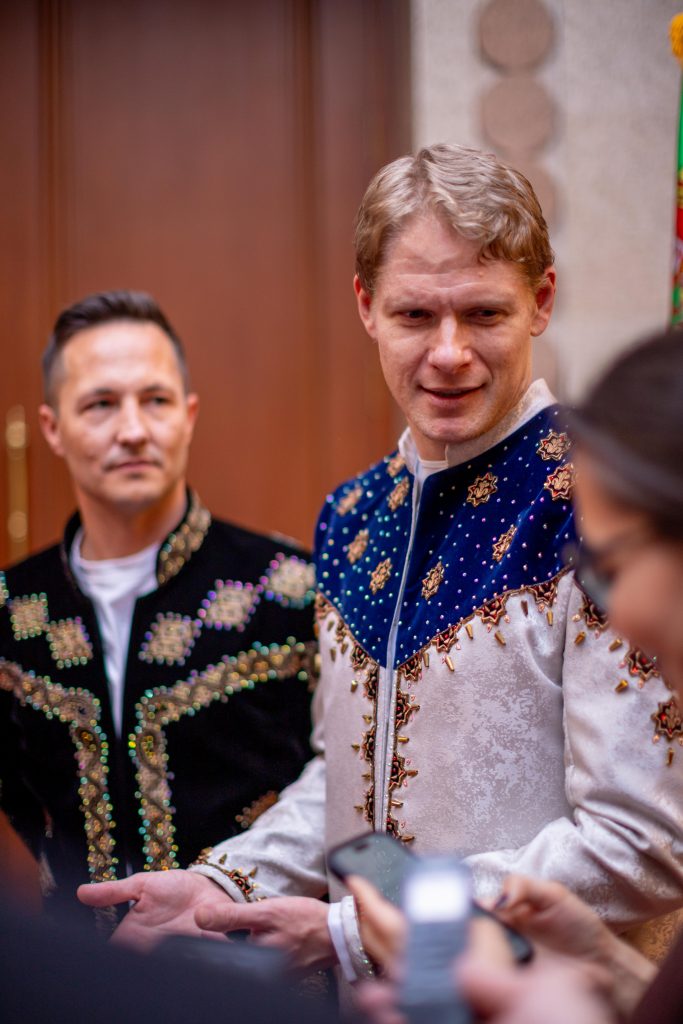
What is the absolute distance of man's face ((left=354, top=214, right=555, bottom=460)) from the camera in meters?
1.35

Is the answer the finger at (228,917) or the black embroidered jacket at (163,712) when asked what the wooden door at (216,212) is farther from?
the finger at (228,917)

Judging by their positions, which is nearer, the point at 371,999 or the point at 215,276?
the point at 371,999

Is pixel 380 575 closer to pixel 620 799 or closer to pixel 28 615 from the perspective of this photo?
pixel 620 799

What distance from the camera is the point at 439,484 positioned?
4.90 ft

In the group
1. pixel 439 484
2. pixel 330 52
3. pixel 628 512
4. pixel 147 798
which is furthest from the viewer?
pixel 330 52

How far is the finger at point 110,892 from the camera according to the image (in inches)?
59.0

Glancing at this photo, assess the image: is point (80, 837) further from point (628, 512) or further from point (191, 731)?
point (628, 512)

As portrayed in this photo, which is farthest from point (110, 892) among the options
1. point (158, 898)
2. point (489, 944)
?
point (489, 944)

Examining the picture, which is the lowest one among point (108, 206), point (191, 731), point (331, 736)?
point (191, 731)

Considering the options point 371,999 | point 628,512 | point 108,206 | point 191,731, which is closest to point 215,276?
point 108,206

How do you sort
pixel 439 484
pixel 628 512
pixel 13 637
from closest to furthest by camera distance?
pixel 628 512 → pixel 439 484 → pixel 13 637

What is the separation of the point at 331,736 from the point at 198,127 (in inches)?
68.3

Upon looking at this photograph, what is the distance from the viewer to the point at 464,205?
52.7 inches

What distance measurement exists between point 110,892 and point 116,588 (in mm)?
695
